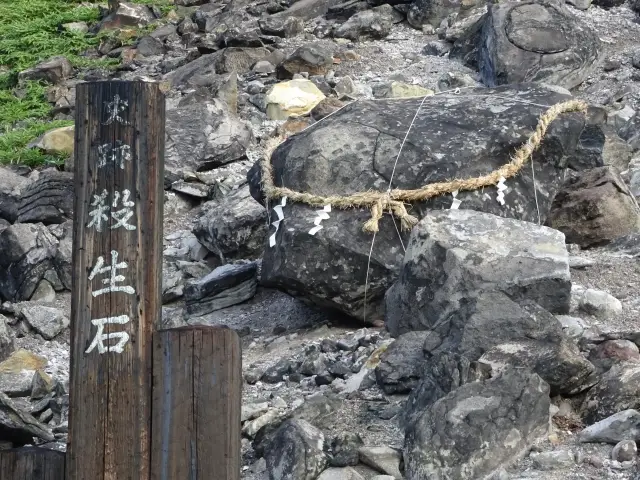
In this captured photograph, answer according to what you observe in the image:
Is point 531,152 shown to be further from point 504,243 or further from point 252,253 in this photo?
point 252,253

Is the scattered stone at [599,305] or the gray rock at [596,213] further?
the gray rock at [596,213]

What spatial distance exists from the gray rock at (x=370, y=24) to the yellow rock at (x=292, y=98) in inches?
62.7

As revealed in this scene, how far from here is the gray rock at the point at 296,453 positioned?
4.23 meters

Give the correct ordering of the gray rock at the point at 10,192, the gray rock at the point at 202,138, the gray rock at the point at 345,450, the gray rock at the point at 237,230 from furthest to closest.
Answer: the gray rock at the point at 202,138 → the gray rock at the point at 10,192 → the gray rock at the point at 237,230 → the gray rock at the point at 345,450

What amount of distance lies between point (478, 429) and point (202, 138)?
6.00m

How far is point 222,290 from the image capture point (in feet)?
24.1

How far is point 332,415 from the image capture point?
4719mm

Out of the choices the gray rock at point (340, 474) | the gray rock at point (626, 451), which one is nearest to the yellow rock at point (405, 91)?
the gray rock at point (340, 474)

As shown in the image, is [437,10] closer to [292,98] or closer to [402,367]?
[292,98]

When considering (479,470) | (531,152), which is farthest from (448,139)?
(479,470)

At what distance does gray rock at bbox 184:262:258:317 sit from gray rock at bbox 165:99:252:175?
2210mm

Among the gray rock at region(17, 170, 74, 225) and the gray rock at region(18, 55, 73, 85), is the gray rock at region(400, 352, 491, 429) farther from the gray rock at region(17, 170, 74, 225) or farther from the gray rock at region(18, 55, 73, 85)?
the gray rock at region(18, 55, 73, 85)

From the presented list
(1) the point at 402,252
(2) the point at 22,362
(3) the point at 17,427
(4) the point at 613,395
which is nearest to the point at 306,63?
(1) the point at 402,252

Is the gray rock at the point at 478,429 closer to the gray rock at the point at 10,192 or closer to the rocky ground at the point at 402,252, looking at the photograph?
the rocky ground at the point at 402,252
